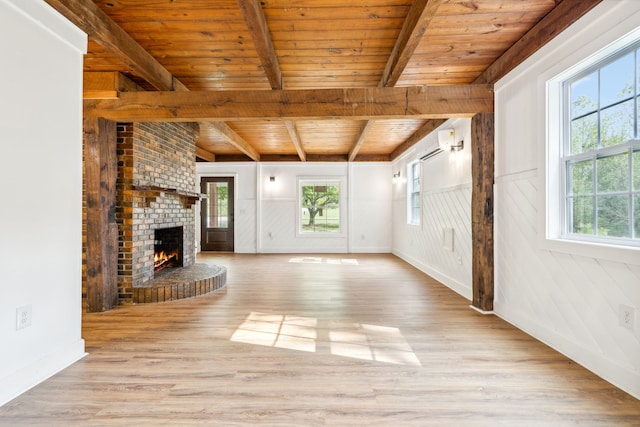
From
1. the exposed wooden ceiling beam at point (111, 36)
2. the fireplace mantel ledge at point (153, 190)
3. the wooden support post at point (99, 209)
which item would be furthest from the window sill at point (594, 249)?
the wooden support post at point (99, 209)

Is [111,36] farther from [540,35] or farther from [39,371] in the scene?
[540,35]

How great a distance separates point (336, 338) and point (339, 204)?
5.77 m

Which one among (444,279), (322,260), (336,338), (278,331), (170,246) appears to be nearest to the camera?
(336,338)

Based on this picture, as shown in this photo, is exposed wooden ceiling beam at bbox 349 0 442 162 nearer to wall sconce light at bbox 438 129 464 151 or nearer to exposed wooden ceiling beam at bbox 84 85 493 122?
exposed wooden ceiling beam at bbox 84 85 493 122

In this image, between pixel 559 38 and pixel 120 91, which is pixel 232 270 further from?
pixel 559 38

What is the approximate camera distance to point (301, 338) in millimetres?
2756

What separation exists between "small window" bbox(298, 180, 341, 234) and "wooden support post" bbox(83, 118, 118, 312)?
5.18m

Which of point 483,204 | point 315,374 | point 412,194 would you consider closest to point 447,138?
point 483,204

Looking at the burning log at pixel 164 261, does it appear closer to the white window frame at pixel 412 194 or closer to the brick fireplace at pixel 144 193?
the brick fireplace at pixel 144 193

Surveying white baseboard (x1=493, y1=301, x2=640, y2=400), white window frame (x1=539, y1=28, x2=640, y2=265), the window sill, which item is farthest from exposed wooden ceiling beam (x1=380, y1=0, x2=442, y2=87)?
white baseboard (x1=493, y1=301, x2=640, y2=400)

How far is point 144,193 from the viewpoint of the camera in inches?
153

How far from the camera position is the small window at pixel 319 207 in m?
8.39

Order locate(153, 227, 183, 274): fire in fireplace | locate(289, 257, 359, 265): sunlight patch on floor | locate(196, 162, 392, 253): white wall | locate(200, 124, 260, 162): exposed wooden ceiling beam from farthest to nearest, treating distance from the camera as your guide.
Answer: locate(196, 162, 392, 253): white wall, locate(289, 257, 359, 265): sunlight patch on floor, locate(200, 124, 260, 162): exposed wooden ceiling beam, locate(153, 227, 183, 274): fire in fireplace

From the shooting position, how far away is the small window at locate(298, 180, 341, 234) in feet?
27.5
